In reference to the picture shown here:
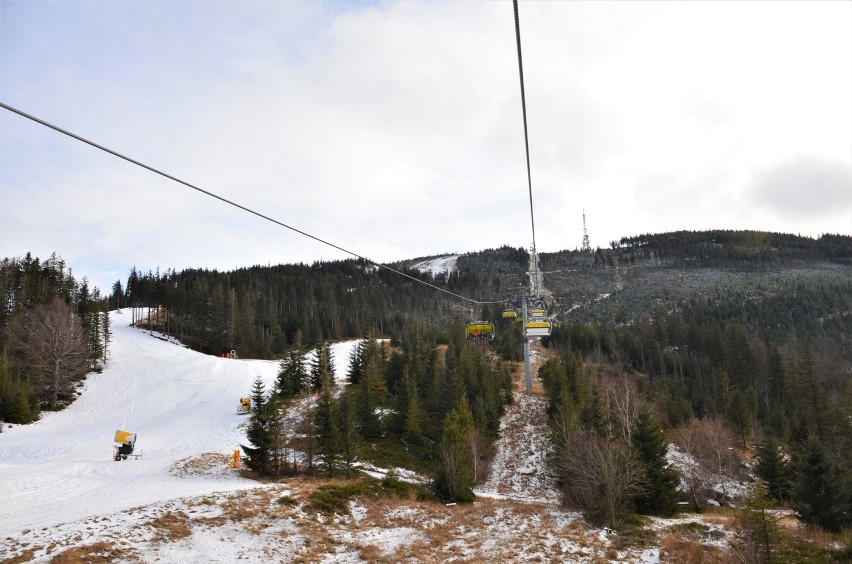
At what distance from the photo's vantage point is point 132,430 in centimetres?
4984

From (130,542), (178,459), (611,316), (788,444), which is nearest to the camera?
(130,542)

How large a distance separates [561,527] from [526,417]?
32.3m

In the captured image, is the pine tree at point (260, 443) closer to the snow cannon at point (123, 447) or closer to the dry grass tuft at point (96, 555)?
the snow cannon at point (123, 447)

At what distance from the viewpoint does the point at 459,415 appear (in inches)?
1501

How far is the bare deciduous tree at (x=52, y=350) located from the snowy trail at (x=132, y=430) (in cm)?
292

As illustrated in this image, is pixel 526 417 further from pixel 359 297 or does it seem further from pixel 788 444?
pixel 359 297

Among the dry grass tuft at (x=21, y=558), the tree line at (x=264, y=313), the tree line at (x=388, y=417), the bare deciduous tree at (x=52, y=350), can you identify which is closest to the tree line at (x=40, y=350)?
the bare deciduous tree at (x=52, y=350)

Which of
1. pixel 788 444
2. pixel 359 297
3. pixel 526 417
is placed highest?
pixel 359 297

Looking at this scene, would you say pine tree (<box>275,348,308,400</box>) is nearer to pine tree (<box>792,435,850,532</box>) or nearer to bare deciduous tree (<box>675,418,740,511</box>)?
bare deciduous tree (<box>675,418,740,511</box>)

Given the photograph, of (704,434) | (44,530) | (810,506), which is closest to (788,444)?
(704,434)

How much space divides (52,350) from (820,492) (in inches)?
3091

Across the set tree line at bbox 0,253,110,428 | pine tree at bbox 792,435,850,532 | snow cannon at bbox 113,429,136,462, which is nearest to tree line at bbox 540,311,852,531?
pine tree at bbox 792,435,850,532

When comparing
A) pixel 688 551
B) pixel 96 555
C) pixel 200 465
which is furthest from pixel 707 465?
pixel 96 555

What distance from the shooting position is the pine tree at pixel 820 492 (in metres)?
28.5
